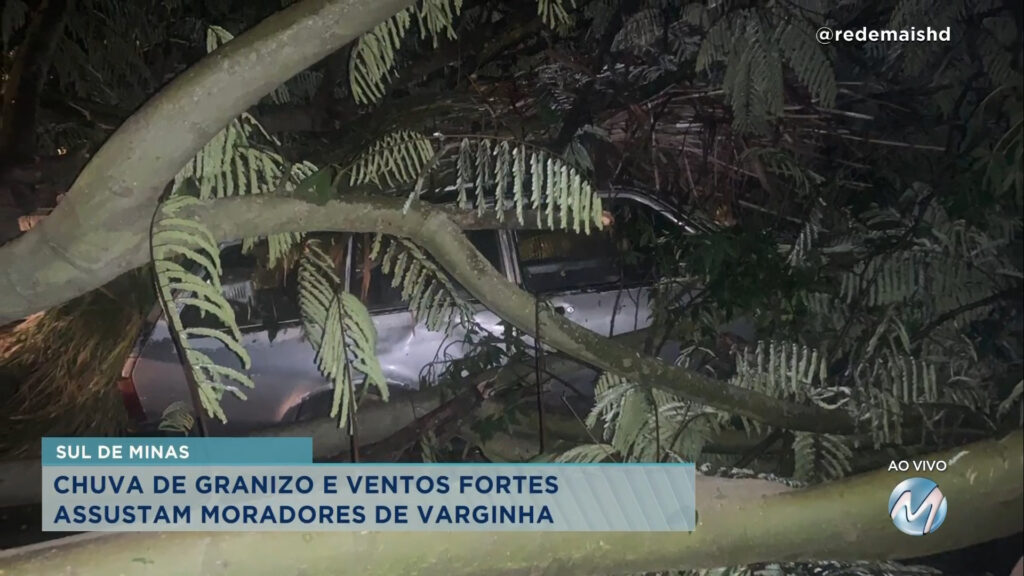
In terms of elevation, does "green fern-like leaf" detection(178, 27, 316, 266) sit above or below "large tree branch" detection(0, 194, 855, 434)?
above

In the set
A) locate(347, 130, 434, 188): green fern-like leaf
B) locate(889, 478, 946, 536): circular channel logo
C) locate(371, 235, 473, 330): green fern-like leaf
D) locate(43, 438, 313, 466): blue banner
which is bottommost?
locate(889, 478, 946, 536): circular channel logo

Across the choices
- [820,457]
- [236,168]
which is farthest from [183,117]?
[820,457]

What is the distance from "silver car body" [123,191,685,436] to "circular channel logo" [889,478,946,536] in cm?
39

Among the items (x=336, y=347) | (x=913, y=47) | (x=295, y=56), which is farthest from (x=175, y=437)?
(x=913, y=47)

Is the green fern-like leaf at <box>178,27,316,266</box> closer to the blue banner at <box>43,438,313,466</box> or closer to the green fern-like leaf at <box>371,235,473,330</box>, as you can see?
the green fern-like leaf at <box>371,235,473,330</box>

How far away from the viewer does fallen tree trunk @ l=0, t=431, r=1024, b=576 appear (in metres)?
0.80

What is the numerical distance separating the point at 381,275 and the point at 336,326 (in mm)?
108

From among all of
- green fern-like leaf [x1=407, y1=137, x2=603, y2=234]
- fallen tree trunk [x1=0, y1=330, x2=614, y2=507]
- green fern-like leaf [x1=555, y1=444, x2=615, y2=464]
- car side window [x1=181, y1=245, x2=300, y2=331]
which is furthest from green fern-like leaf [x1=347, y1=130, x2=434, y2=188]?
green fern-like leaf [x1=555, y1=444, x2=615, y2=464]

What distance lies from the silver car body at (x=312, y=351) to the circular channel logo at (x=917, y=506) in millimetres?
391

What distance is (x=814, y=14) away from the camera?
1.00 m

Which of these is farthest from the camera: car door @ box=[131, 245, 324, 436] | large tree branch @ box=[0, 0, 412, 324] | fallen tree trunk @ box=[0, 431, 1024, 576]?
car door @ box=[131, 245, 324, 436]

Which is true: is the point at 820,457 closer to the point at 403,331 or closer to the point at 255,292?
the point at 403,331

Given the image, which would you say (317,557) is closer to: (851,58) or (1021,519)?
(1021,519)

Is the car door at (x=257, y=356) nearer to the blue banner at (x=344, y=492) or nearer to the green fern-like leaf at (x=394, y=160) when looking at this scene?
the blue banner at (x=344, y=492)
